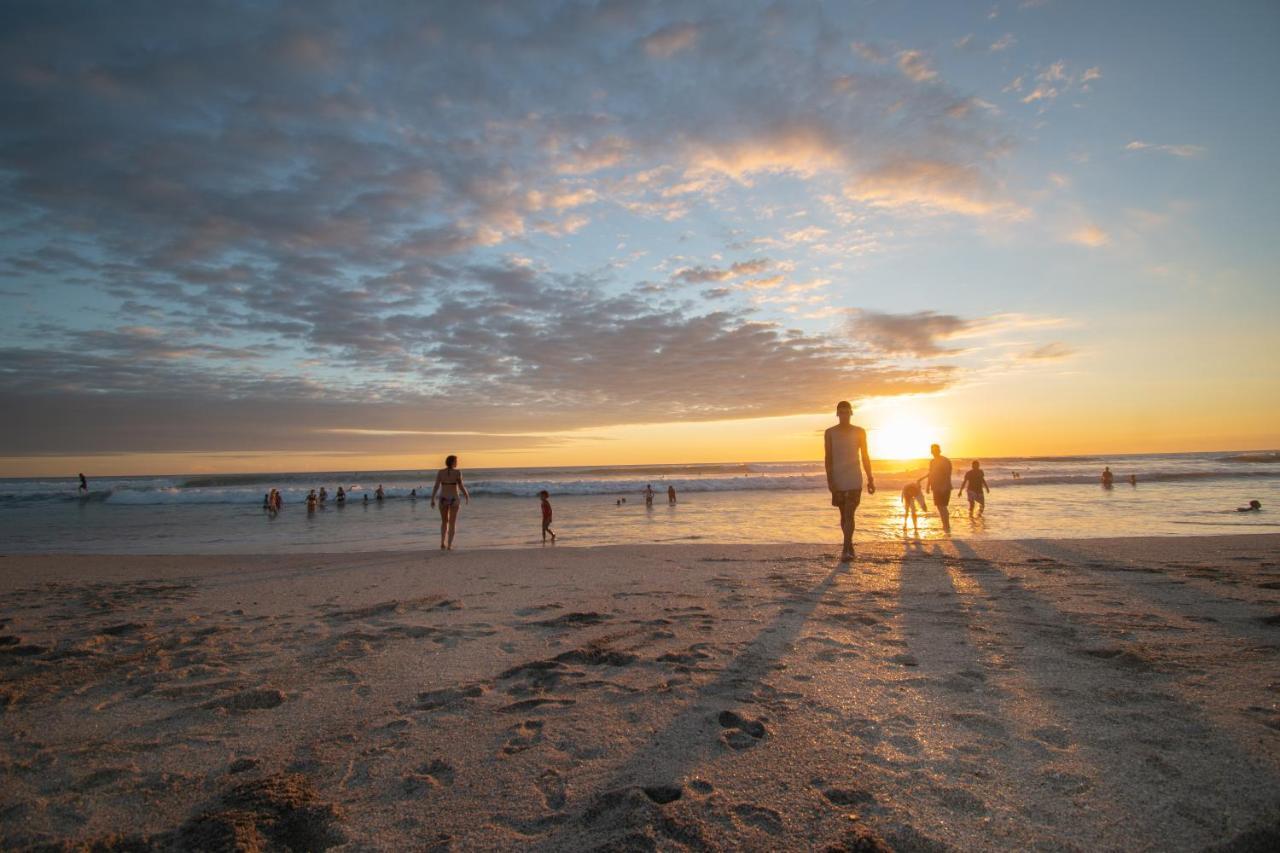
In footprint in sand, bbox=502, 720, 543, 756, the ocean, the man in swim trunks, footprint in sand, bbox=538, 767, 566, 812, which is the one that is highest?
the man in swim trunks

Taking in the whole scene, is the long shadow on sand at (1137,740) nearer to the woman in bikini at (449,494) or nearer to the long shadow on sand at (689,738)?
the long shadow on sand at (689,738)

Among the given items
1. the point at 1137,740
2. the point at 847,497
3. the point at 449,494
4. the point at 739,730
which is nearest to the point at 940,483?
the point at 847,497

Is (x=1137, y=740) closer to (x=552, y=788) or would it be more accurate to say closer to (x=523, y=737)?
(x=552, y=788)

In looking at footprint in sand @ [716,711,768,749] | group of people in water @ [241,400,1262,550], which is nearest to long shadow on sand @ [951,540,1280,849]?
footprint in sand @ [716,711,768,749]

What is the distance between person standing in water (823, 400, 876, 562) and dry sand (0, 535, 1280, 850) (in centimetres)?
247

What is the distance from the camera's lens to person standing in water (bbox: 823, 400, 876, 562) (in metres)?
9.38

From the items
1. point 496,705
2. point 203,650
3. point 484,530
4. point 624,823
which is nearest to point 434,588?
point 203,650

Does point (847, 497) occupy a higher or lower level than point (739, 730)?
higher

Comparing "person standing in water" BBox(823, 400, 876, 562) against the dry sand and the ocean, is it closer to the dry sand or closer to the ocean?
the dry sand

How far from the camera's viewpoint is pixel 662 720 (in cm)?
345

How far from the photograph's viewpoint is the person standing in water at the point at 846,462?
A: 938 cm

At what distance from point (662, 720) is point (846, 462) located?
6.76 metres

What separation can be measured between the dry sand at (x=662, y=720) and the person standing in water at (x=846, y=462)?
97.4 inches

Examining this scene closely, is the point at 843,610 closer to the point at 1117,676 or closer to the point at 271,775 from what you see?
the point at 1117,676
